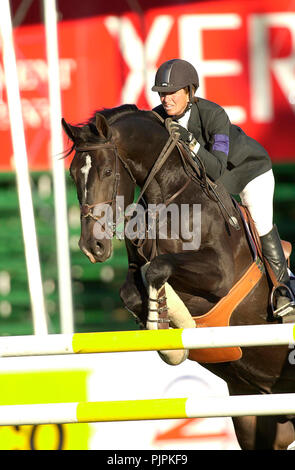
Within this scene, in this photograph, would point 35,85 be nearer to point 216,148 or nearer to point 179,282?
point 216,148

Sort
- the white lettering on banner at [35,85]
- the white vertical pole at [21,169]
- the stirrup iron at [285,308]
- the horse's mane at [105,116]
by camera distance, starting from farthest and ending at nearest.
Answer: the white lettering on banner at [35,85], the white vertical pole at [21,169], the stirrup iron at [285,308], the horse's mane at [105,116]

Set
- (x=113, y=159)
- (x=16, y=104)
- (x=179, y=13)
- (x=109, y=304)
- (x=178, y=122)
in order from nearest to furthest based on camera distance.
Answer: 1. (x=113, y=159)
2. (x=178, y=122)
3. (x=16, y=104)
4. (x=179, y=13)
5. (x=109, y=304)

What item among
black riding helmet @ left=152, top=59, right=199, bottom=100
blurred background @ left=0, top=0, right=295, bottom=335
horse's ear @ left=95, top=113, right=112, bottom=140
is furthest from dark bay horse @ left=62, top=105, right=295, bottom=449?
blurred background @ left=0, top=0, right=295, bottom=335

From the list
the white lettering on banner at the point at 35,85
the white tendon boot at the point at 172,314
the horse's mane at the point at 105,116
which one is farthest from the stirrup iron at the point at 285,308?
the white lettering on banner at the point at 35,85

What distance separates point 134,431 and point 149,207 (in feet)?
5.61

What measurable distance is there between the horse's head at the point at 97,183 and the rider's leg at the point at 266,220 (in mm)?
A: 681

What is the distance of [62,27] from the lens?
7.37 meters

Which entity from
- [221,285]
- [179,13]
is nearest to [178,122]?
[221,285]

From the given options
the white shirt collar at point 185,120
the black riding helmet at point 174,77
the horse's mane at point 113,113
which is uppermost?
the black riding helmet at point 174,77

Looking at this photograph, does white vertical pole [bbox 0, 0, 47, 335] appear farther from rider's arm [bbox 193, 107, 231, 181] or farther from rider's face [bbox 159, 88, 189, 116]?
rider's arm [bbox 193, 107, 231, 181]

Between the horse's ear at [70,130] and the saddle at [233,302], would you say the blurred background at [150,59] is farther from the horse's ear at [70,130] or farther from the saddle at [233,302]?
the horse's ear at [70,130]

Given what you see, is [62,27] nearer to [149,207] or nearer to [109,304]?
[109,304]

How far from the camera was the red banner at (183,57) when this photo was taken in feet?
23.2

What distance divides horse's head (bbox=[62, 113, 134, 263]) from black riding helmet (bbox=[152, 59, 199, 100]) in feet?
1.11
